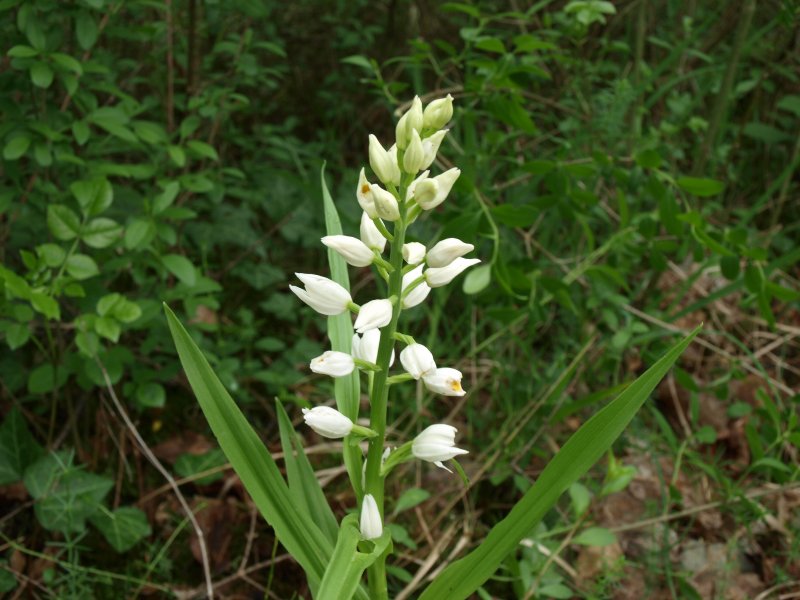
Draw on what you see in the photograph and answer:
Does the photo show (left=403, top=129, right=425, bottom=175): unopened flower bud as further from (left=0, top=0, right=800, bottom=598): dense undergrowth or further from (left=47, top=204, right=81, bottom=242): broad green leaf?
(left=47, top=204, right=81, bottom=242): broad green leaf

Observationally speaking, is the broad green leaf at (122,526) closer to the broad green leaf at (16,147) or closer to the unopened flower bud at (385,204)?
the broad green leaf at (16,147)

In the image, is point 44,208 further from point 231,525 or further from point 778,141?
point 778,141

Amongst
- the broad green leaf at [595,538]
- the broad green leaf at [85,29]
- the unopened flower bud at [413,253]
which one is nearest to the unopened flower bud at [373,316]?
the unopened flower bud at [413,253]

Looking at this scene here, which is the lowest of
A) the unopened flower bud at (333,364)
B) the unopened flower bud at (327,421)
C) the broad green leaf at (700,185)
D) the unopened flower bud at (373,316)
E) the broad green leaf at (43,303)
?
the broad green leaf at (700,185)

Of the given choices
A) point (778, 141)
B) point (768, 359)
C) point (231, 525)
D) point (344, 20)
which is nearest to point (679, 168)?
point (778, 141)

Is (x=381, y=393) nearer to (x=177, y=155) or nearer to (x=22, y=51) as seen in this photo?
(x=177, y=155)

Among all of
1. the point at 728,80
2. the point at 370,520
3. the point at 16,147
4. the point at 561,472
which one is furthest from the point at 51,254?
the point at 728,80
